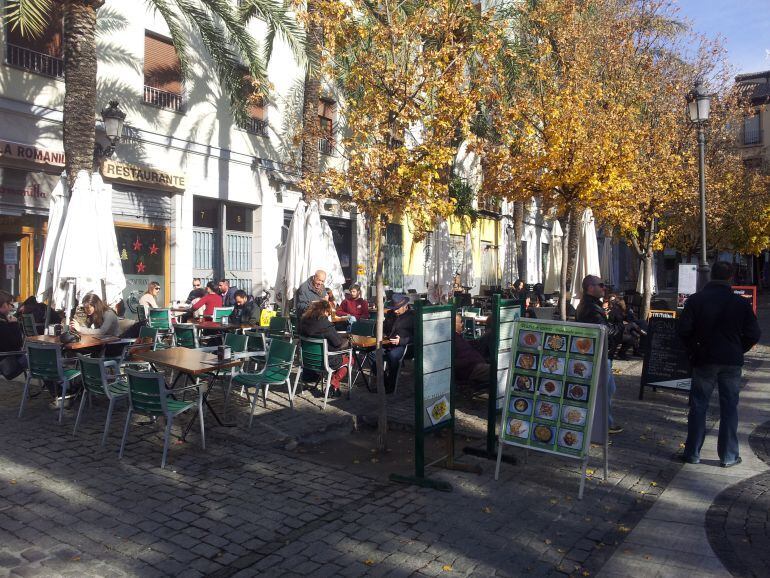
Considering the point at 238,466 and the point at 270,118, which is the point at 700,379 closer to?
the point at 238,466

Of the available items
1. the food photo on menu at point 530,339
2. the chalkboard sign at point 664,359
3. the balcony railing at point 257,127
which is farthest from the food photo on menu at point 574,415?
the balcony railing at point 257,127

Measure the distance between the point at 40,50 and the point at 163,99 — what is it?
2.94 m

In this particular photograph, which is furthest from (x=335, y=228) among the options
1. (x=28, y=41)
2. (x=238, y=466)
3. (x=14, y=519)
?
(x=14, y=519)

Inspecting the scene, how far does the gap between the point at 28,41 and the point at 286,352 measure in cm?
910

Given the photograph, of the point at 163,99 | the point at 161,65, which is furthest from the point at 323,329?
the point at 161,65

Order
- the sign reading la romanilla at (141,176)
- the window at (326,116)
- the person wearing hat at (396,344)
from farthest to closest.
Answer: the window at (326,116) < the sign reading la romanilla at (141,176) < the person wearing hat at (396,344)

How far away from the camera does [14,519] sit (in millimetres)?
4516

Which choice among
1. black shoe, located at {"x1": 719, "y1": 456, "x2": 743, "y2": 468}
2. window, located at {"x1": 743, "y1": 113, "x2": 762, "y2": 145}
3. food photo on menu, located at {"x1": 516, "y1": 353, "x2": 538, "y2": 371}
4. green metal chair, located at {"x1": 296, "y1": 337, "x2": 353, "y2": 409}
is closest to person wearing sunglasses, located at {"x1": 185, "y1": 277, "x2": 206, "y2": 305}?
green metal chair, located at {"x1": 296, "y1": 337, "x2": 353, "y2": 409}

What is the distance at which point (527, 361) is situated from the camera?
18.1 feet

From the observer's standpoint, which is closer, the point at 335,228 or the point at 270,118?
the point at 270,118

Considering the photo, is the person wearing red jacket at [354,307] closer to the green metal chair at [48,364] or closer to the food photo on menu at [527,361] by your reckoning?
the green metal chair at [48,364]

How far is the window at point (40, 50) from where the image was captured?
1201cm

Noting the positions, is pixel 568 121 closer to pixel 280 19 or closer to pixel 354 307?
pixel 354 307

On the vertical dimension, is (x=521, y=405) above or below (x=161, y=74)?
below
